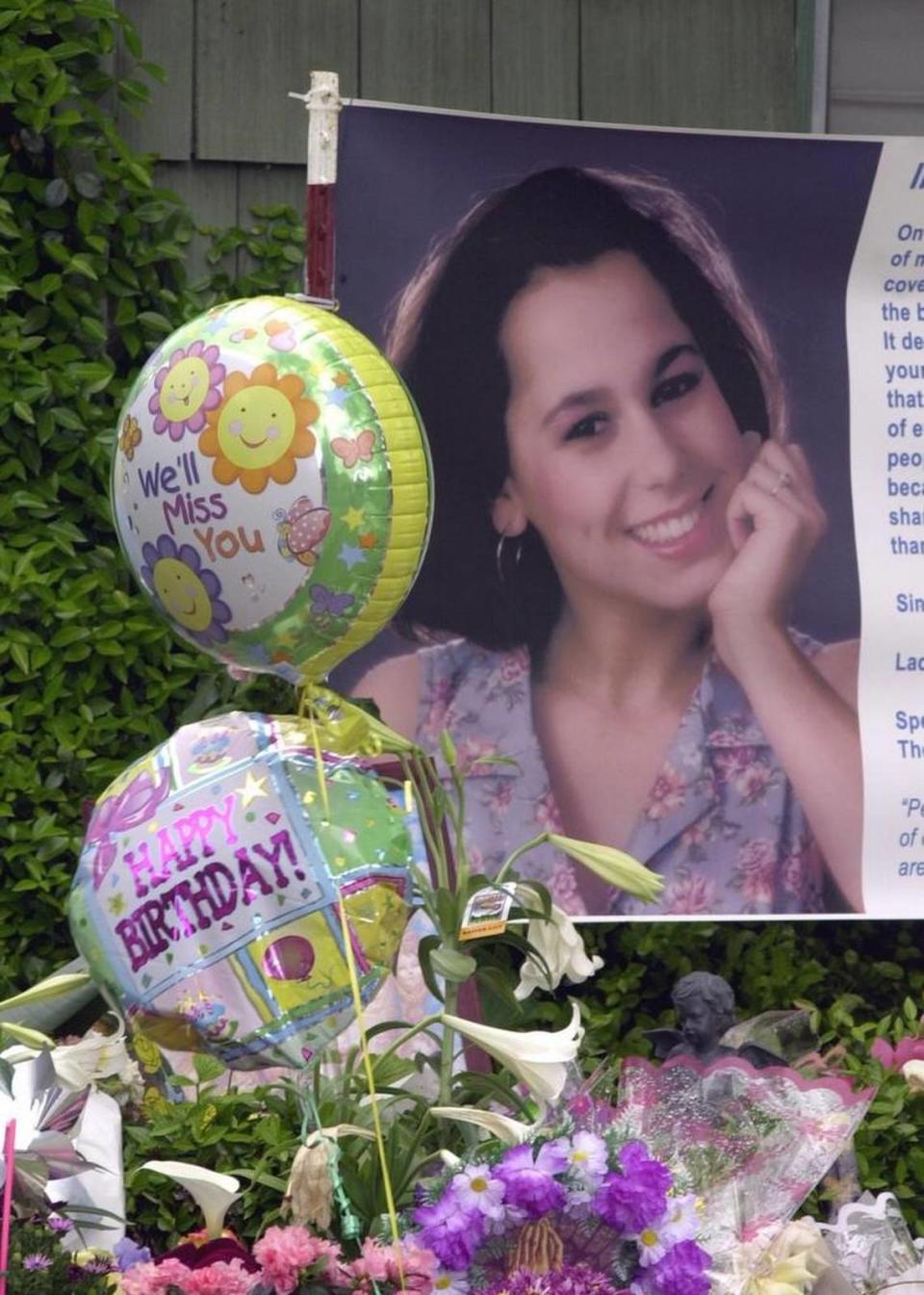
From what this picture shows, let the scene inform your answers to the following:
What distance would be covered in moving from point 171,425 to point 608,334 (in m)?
1.50

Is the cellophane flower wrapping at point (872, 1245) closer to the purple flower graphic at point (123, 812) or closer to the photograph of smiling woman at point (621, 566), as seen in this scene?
the purple flower graphic at point (123, 812)

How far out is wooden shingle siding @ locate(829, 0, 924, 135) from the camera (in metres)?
4.18

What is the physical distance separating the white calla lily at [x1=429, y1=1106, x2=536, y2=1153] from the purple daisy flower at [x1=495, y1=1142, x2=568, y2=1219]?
0.08 metres

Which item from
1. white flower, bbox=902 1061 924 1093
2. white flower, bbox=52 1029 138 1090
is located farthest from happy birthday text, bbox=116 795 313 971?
white flower, bbox=902 1061 924 1093

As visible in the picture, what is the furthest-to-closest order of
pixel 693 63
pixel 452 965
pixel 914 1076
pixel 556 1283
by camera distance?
pixel 693 63 < pixel 914 1076 < pixel 452 965 < pixel 556 1283

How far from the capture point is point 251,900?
2.40 meters

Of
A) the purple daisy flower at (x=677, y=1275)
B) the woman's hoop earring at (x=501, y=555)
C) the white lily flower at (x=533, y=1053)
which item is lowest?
the purple daisy flower at (x=677, y=1275)

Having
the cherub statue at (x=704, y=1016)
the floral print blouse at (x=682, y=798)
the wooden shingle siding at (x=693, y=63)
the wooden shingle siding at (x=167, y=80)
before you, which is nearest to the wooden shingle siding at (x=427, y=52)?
the wooden shingle siding at (x=693, y=63)

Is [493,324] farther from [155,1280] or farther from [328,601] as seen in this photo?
[155,1280]

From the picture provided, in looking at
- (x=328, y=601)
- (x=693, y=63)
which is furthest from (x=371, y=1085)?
(x=693, y=63)

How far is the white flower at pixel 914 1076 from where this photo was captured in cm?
289

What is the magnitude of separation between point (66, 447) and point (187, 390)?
1.36m

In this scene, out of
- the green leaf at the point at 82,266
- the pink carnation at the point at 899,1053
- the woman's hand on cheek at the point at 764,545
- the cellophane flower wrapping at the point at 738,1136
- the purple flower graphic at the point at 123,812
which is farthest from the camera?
the woman's hand on cheek at the point at 764,545

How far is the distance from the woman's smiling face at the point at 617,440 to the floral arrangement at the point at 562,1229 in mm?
1993
